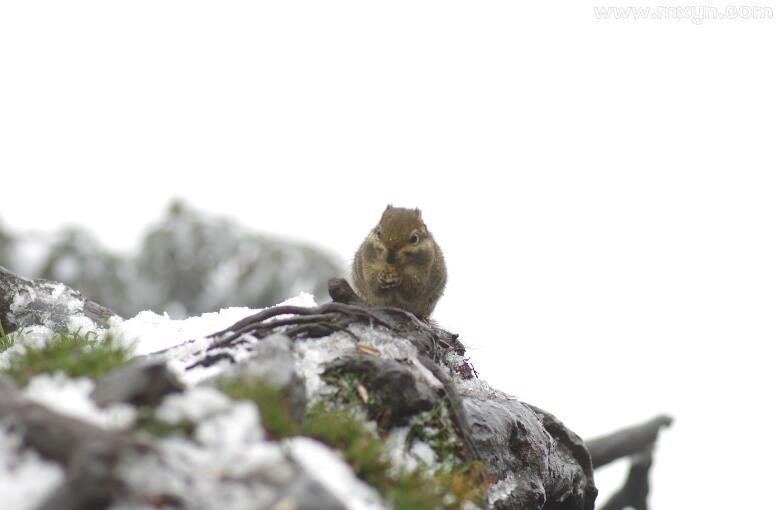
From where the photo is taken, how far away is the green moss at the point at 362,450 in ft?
7.93

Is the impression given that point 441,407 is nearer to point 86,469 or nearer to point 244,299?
point 86,469

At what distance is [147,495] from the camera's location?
1852 mm

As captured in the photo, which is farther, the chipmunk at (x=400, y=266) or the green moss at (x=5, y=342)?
the chipmunk at (x=400, y=266)

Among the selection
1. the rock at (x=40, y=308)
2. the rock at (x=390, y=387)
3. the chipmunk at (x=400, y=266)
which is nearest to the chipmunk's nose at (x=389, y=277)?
the chipmunk at (x=400, y=266)

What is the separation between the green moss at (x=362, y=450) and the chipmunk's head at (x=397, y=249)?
1.78 metres

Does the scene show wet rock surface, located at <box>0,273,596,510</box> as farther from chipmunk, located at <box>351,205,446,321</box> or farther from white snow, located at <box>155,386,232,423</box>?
chipmunk, located at <box>351,205,446,321</box>

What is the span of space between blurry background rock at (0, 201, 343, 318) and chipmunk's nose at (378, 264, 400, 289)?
15.0ft

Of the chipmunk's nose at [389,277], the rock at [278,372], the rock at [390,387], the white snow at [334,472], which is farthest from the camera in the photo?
the chipmunk's nose at [389,277]

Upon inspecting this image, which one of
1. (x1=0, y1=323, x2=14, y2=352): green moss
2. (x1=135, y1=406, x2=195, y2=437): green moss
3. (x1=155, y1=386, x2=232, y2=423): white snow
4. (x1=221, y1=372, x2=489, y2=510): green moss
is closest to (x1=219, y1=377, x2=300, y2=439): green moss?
(x1=221, y1=372, x2=489, y2=510): green moss

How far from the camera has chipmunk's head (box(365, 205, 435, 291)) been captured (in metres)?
4.76

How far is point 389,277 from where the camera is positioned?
4711 millimetres

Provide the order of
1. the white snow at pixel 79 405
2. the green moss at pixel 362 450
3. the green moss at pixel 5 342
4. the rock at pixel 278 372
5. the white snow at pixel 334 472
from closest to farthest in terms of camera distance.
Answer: the white snow at pixel 79 405
the white snow at pixel 334 472
the green moss at pixel 362 450
the rock at pixel 278 372
the green moss at pixel 5 342

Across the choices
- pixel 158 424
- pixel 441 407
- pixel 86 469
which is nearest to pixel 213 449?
pixel 158 424

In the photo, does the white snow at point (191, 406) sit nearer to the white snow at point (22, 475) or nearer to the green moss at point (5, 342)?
the white snow at point (22, 475)
